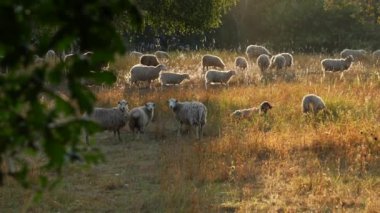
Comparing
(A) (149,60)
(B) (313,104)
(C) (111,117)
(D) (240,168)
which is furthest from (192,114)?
(A) (149,60)

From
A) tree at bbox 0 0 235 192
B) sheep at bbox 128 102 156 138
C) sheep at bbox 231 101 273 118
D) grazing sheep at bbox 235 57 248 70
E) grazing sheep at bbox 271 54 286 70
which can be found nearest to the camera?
tree at bbox 0 0 235 192

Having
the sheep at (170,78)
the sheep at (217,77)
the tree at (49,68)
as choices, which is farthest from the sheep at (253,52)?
the tree at (49,68)

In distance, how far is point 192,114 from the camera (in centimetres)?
1173

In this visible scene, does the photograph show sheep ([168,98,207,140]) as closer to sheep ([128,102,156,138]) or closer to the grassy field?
the grassy field

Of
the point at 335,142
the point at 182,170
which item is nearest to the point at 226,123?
the point at 335,142

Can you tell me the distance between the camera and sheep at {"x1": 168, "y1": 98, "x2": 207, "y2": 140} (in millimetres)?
11703

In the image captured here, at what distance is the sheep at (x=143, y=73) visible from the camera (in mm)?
19062

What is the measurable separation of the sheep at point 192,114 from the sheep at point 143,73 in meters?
7.24

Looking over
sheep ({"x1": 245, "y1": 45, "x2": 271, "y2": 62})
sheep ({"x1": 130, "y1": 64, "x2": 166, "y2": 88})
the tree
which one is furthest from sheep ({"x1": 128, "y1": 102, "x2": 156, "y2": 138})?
sheep ({"x1": 245, "y1": 45, "x2": 271, "y2": 62})

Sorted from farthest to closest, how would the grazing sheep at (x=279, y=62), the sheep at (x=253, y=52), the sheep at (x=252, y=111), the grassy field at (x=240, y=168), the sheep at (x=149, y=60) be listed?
1. the sheep at (x=253, y=52)
2. the sheep at (x=149, y=60)
3. the grazing sheep at (x=279, y=62)
4. the sheep at (x=252, y=111)
5. the grassy field at (x=240, y=168)

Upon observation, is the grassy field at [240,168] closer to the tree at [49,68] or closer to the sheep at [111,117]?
the sheep at [111,117]

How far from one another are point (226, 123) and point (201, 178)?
412cm

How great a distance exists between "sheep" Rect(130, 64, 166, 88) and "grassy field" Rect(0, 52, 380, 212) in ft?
16.8

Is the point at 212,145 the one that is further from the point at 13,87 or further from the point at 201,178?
the point at 13,87
